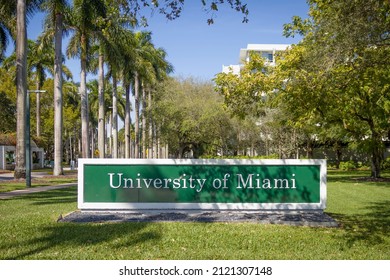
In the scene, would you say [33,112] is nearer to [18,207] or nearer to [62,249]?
[18,207]

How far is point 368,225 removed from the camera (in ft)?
29.3

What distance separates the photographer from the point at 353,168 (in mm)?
43188

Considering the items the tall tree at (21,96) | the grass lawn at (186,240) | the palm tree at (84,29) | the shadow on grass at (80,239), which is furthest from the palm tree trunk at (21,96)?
the shadow on grass at (80,239)

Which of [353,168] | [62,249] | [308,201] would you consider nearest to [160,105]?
[353,168]

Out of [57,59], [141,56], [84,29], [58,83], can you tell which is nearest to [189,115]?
[141,56]

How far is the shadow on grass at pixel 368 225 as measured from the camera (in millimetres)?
7441

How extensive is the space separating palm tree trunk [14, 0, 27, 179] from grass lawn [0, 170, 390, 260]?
14325 mm

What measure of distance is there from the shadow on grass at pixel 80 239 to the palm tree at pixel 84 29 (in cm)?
2203

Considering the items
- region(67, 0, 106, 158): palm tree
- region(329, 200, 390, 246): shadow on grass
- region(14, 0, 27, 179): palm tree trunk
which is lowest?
region(329, 200, 390, 246): shadow on grass

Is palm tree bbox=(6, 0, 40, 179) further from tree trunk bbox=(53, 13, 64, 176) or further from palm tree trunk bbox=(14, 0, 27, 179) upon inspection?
tree trunk bbox=(53, 13, 64, 176)

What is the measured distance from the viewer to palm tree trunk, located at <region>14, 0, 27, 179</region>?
2259cm

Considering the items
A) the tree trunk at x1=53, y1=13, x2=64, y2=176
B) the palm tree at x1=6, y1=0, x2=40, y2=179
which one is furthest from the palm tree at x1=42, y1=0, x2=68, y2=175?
the palm tree at x1=6, y1=0, x2=40, y2=179

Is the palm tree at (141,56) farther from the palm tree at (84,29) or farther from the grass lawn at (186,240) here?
the grass lawn at (186,240)

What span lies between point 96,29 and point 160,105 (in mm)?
12917
